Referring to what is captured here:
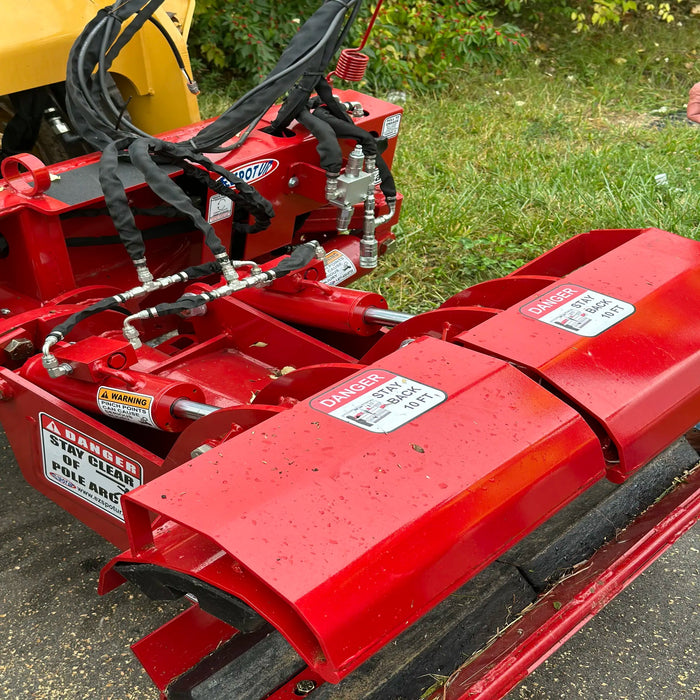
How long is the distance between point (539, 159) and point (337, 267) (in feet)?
8.70

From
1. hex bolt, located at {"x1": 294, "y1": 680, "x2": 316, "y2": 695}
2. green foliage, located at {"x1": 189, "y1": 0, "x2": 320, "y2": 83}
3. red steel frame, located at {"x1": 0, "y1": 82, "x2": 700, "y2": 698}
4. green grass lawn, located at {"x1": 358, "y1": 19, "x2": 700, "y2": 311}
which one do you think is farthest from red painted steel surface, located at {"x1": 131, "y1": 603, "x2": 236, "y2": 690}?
green foliage, located at {"x1": 189, "y1": 0, "x2": 320, "y2": 83}

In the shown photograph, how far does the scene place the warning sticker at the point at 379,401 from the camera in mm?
1545

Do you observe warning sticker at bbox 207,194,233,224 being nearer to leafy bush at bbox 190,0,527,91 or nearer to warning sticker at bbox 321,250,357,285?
warning sticker at bbox 321,250,357,285

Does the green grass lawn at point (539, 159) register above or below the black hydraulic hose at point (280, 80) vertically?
below

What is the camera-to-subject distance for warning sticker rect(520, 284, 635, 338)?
5.96 ft

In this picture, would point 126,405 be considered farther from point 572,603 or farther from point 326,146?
point 572,603

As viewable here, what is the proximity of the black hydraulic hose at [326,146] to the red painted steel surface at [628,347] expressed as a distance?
0.82m

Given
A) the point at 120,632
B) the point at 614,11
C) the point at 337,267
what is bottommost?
the point at 120,632

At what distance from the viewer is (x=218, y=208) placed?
260 cm

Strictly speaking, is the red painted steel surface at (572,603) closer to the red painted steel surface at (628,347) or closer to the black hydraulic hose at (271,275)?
the red painted steel surface at (628,347)

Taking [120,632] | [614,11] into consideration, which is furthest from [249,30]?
[120,632]

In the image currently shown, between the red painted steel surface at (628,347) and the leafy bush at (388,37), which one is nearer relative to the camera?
the red painted steel surface at (628,347)

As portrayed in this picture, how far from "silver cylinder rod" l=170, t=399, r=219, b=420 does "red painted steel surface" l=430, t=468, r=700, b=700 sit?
77 centimetres

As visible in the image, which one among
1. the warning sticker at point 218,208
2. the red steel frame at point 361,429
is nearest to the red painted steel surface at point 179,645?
the red steel frame at point 361,429
